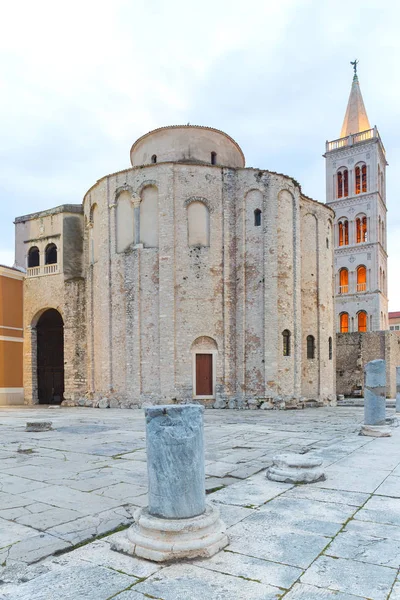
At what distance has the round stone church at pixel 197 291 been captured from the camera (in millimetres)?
19391

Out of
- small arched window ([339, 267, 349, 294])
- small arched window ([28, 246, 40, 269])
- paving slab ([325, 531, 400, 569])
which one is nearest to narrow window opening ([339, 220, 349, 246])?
small arched window ([339, 267, 349, 294])

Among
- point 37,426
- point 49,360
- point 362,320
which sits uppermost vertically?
point 362,320

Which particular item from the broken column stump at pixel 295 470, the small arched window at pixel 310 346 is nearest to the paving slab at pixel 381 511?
the broken column stump at pixel 295 470

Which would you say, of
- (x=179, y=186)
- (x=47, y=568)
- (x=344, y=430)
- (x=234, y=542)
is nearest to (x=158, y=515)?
(x=234, y=542)

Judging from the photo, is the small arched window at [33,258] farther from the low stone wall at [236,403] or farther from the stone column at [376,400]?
the stone column at [376,400]

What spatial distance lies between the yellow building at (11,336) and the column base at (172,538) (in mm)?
20902

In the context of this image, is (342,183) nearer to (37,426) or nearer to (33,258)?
(33,258)

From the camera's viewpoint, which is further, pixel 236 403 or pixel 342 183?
pixel 342 183

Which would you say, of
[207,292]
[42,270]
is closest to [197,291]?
[207,292]

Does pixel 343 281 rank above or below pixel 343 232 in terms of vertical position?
below

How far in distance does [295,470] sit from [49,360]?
2237 centimetres

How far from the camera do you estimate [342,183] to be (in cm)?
4391

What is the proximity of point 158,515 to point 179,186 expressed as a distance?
17.4m

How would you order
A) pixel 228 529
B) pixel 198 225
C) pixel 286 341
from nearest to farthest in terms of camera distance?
pixel 228 529 < pixel 198 225 < pixel 286 341
